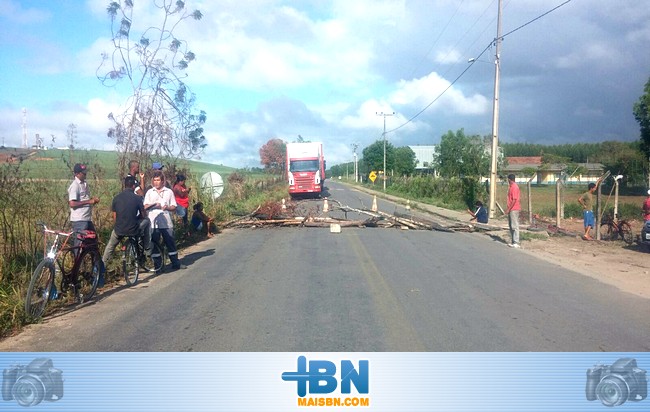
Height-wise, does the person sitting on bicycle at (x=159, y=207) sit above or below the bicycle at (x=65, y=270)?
above

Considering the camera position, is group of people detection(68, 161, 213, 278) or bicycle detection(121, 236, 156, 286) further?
bicycle detection(121, 236, 156, 286)

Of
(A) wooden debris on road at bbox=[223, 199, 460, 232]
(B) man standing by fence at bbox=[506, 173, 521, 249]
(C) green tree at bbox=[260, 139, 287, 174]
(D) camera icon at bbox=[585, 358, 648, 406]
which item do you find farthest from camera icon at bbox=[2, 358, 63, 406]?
(C) green tree at bbox=[260, 139, 287, 174]

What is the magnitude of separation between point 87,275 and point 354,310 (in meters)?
4.13

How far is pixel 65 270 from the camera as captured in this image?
804 centimetres

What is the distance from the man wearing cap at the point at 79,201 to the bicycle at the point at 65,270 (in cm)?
24

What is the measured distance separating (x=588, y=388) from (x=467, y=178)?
3077 cm

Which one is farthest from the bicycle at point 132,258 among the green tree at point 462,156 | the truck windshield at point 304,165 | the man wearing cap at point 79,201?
the truck windshield at point 304,165

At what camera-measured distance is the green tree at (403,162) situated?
92281 mm

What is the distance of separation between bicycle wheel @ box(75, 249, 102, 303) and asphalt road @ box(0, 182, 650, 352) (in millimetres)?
255

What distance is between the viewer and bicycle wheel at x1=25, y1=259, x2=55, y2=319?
6918 mm

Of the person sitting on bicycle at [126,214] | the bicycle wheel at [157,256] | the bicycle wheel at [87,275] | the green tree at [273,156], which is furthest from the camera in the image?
the green tree at [273,156]

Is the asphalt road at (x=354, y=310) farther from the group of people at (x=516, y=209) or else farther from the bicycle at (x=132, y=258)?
the group of people at (x=516, y=209)

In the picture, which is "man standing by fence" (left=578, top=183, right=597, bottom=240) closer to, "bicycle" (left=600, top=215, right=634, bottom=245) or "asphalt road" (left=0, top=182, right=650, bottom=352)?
"bicycle" (left=600, top=215, right=634, bottom=245)

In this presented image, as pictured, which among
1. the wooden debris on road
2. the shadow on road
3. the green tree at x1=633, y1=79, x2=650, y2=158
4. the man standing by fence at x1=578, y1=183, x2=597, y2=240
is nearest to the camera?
the shadow on road
